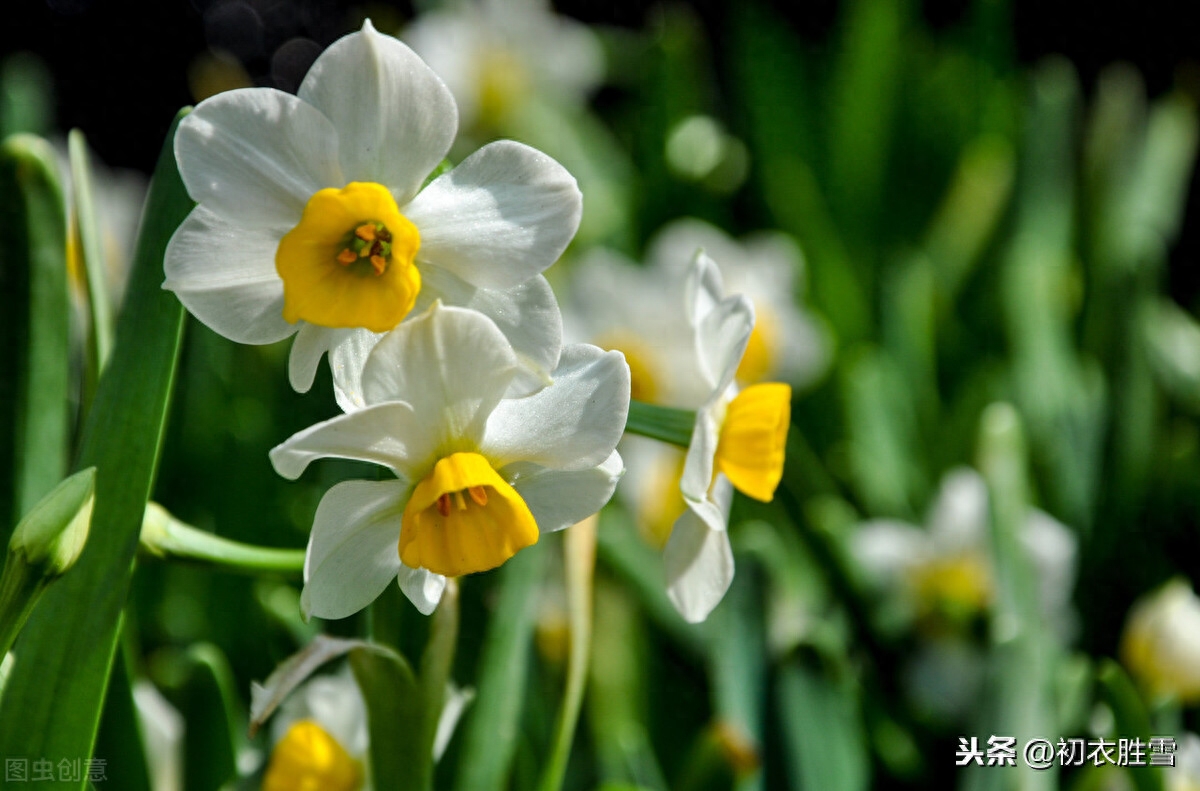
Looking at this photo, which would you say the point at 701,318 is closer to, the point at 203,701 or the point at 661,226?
the point at 203,701

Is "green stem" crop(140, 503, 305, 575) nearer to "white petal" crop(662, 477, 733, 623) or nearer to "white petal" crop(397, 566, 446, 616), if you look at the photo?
"white petal" crop(397, 566, 446, 616)

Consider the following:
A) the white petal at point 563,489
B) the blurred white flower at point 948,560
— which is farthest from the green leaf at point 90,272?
the blurred white flower at point 948,560

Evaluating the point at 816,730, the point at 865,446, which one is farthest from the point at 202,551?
the point at 865,446

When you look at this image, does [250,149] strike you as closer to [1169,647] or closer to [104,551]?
[104,551]

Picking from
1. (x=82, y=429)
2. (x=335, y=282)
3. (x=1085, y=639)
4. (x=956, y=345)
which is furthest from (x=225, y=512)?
(x=956, y=345)

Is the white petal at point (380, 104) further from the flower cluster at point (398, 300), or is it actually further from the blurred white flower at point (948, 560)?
the blurred white flower at point (948, 560)

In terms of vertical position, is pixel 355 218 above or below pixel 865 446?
above
